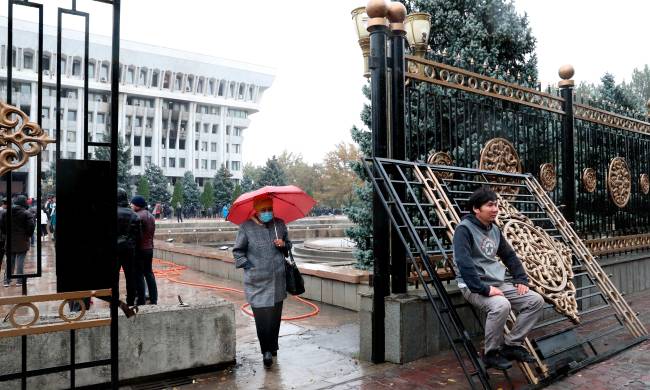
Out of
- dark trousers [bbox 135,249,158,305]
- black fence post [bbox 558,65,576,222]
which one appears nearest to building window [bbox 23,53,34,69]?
dark trousers [bbox 135,249,158,305]

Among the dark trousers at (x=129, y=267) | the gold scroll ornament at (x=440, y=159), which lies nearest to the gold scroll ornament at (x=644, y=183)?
the gold scroll ornament at (x=440, y=159)

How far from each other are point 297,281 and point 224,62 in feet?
215

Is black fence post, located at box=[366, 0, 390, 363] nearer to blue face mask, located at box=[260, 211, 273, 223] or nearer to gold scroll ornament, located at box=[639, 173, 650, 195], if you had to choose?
blue face mask, located at box=[260, 211, 273, 223]

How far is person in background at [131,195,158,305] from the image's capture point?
688 centimetres

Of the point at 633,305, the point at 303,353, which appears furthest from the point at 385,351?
the point at 633,305

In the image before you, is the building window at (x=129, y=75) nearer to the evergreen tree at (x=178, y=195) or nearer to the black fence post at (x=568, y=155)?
the evergreen tree at (x=178, y=195)

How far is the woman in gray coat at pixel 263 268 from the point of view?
15.5 feet

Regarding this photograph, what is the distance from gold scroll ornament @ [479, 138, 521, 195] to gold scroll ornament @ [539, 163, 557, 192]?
2.45 feet

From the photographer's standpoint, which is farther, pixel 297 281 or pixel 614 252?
pixel 614 252

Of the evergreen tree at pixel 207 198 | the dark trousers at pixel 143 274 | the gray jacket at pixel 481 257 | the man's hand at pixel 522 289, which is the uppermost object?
the evergreen tree at pixel 207 198

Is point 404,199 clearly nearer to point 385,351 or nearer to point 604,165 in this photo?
point 385,351

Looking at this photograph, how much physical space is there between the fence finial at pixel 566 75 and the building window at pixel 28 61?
5260cm

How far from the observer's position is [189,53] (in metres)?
63.3

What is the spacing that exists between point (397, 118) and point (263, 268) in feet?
6.69
